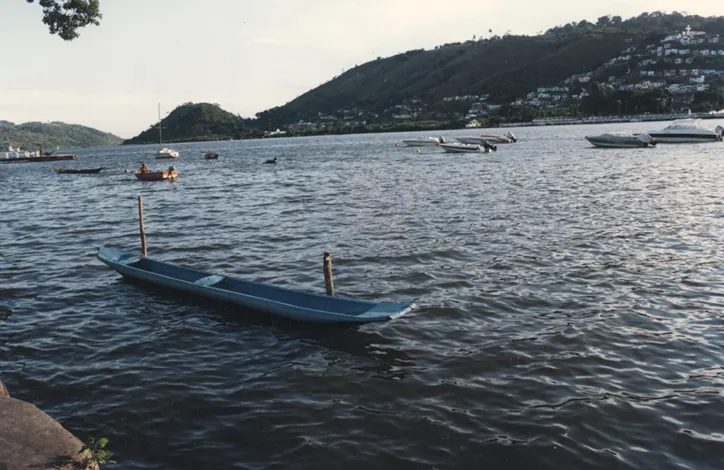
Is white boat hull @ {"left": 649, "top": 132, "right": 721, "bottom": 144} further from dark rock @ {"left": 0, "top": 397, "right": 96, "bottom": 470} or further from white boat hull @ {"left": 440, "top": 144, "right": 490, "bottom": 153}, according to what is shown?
dark rock @ {"left": 0, "top": 397, "right": 96, "bottom": 470}

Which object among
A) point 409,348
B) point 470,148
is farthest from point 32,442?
point 470,148

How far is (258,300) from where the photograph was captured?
15133 millimetres

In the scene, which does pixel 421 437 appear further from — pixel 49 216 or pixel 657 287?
pixel 49 216

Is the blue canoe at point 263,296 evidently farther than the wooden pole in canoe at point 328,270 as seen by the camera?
No

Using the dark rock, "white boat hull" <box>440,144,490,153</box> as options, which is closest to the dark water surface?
the dark rock

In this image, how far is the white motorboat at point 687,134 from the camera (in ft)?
253

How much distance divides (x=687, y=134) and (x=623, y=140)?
33.8 ft

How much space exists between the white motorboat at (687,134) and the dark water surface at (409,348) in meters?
57.5

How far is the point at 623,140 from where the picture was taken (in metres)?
76.9

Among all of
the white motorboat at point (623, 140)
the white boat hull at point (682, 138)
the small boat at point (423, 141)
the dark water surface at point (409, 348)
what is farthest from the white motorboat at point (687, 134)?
the dark water surface at point (409, 348)

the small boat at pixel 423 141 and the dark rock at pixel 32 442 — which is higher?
the small boat at pixel 423 141

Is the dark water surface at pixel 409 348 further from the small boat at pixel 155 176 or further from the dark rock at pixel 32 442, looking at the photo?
the small boat at pixel 155 176

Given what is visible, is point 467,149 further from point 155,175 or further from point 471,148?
point 155,175

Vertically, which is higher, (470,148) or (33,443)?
(470,148)
